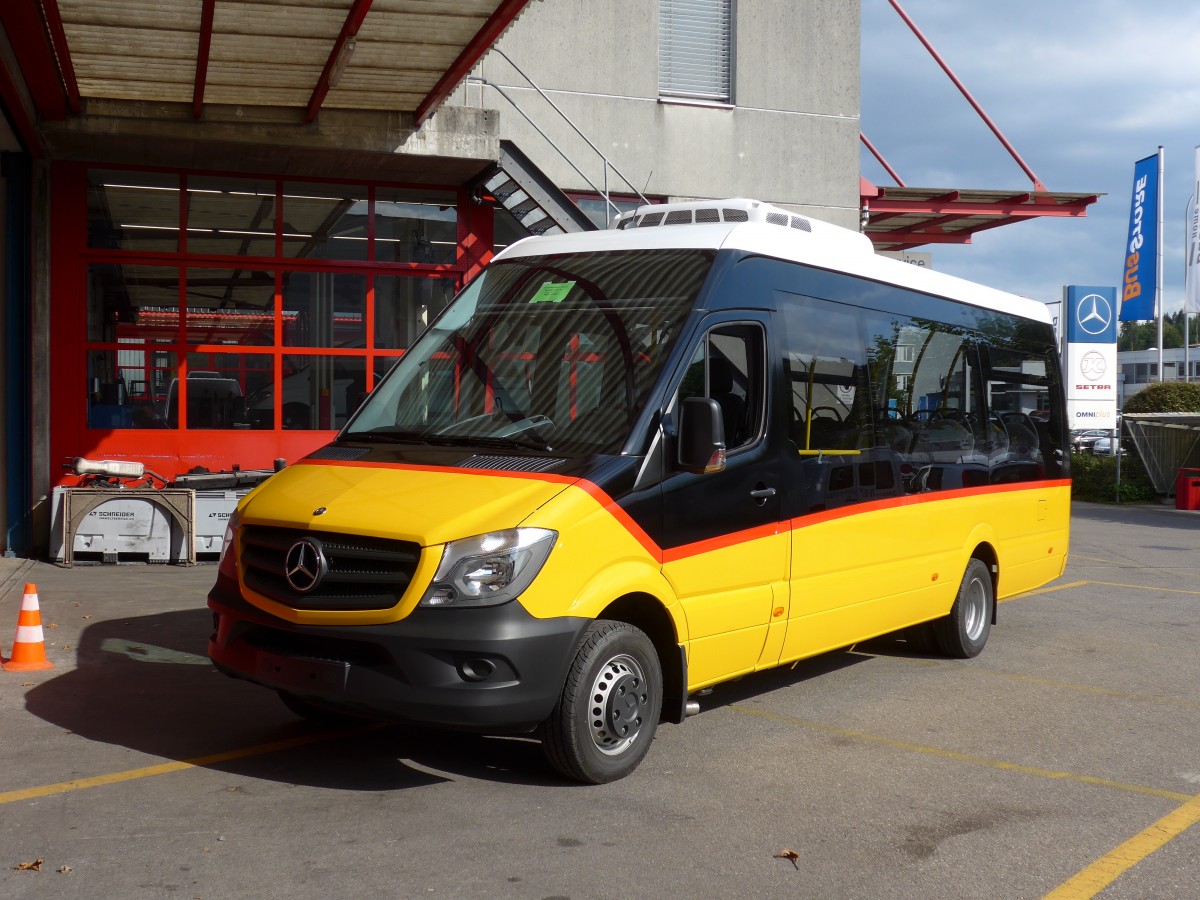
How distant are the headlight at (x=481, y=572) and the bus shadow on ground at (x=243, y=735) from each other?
39.3 inches

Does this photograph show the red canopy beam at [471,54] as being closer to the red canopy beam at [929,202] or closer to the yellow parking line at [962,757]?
the yellow parking line at [962,757]

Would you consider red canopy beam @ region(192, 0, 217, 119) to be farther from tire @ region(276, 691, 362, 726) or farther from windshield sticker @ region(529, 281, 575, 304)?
tire @ region(276, 691, 362, 726)

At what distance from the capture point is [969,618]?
904 cm

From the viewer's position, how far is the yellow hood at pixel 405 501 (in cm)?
519

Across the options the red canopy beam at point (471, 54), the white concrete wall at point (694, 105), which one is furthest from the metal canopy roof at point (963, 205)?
the red canopy beam at point (471, 54)

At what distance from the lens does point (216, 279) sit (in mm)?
15125

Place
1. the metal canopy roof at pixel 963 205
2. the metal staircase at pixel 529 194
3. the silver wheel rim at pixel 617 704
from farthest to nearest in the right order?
the metal canopy roof at pixel 963 205 < the metal staircase at pixel 529 194 < the silver wheel rim at pixel 617 704

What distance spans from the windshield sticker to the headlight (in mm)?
1825

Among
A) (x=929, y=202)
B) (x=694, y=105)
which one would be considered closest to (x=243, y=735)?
(x=694, y=105)

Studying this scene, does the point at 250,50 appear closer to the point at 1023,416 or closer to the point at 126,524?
the point at 126,524

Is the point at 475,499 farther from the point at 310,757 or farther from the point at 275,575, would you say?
the point at 310,757

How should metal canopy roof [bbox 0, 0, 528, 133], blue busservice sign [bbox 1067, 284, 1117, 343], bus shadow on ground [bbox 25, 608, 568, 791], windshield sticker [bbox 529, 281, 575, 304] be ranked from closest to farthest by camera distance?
bus shadow on ground [bbox 25, 608, 568, 791] → windshield sticker [bbox 529, 281, 575, 304] → metal canopy roof [bbox 0, 0, 528, 133] → blue busservice sign [bbox 1067, 284, 1117, 343]

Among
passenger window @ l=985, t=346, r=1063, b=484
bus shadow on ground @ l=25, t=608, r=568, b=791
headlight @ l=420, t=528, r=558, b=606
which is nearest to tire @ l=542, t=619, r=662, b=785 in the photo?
bus shadow on ground @ l=25, t=608, r=568, b=791

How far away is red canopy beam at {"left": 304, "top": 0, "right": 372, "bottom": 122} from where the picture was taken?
11019 mm
